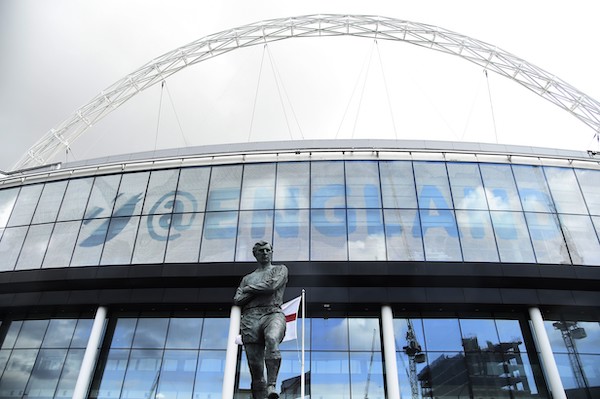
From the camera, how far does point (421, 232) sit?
22672mm

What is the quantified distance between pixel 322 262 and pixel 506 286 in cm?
999

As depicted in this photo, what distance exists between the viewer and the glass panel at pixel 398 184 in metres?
23.7

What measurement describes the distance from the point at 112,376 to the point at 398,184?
1910cm

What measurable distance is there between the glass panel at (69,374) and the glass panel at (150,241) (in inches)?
251

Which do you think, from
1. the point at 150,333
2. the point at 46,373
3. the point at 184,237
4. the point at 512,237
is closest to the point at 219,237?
the point at 184,237

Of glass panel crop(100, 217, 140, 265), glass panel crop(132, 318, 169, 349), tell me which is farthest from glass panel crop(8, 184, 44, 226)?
glass panel crop(132, 318, 169, 349)

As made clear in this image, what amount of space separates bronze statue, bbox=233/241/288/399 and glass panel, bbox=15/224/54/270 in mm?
21867

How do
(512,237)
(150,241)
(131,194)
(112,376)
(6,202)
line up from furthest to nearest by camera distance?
(6,202) < (131,194) < (150,241) < (512,237) < (112,376)

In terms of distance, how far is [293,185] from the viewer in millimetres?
24391

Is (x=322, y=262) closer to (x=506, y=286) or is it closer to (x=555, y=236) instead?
(x=506, y=286)

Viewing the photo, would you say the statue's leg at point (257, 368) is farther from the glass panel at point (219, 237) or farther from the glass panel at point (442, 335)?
the glass panel at point (442, 335)

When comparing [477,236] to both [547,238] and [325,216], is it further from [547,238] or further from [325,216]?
[325,216]

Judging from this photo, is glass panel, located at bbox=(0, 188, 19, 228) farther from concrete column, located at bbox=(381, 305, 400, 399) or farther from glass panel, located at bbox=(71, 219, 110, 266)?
concrete column, located at bbox=(381, 305, 400, 399)

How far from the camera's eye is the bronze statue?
7.52 meters
